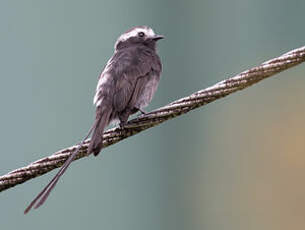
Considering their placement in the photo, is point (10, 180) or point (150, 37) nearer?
point (10, 180)

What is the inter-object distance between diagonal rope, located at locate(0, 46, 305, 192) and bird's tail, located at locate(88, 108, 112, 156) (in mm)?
39

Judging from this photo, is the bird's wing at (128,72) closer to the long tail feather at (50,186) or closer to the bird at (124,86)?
the bird at (124,86)

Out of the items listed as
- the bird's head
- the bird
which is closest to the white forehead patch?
the bird's head

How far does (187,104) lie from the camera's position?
4.00 m

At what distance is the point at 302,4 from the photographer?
970 cm

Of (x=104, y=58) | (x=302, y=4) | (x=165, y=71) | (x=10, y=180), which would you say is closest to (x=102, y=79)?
(x=10, y=180)

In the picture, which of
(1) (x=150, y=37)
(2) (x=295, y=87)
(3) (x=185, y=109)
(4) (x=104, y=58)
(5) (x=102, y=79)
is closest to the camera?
(3) (x=185, y=109)

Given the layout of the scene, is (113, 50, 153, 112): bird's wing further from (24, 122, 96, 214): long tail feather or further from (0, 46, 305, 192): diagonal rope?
(24, 122, 96, 214): long tail feather

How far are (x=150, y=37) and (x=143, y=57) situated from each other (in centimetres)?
46

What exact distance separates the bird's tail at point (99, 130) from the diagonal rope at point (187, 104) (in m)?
0.04

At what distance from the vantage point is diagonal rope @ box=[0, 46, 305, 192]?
12.4 feet

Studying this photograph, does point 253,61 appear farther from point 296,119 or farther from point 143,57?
point 143,57

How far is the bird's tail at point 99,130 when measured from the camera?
4.04 m

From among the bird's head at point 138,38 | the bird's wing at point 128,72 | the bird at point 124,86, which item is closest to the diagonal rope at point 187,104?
the bird at point 124,86
